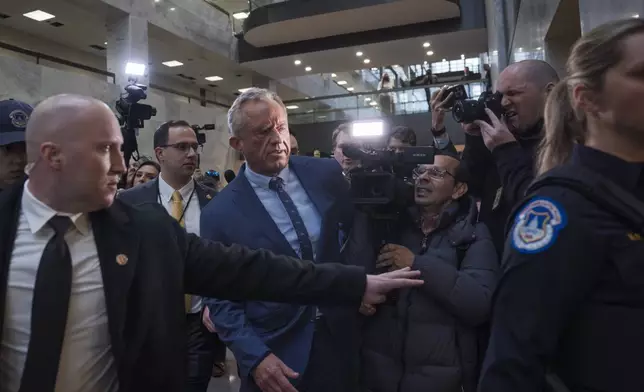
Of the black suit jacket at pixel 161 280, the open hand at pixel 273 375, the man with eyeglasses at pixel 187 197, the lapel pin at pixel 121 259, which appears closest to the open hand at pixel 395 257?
the black suit jacket at pixel 161 280

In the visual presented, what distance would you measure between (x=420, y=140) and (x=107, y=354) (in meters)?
10.6

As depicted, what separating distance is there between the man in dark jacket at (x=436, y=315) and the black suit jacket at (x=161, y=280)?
1.05 ft

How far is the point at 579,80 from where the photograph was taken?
1152 millimetres

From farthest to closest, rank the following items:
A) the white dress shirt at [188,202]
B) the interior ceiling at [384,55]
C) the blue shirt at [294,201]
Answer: the interior ceiling at [384,55] → the white dress shirt at [188,202] → the blue shirt at [294,201]

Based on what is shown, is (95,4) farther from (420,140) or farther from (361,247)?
(361,247)

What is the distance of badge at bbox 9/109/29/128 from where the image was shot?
1.92 metres

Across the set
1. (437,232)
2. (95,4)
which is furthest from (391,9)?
(437,232)

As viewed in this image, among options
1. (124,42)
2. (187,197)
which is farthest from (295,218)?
(124,42)

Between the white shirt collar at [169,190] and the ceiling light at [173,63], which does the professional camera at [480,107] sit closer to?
the white shirt collar at [169,190]

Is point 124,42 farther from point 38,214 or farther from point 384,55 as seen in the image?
point 38,214

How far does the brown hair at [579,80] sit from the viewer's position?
1.10 metres

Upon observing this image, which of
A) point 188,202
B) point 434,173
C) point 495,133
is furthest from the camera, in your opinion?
point 188,202

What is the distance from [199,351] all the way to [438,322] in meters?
1.54

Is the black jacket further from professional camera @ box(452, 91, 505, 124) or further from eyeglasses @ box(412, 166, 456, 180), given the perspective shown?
professional camera @ box(452, 91, 505, 124)
